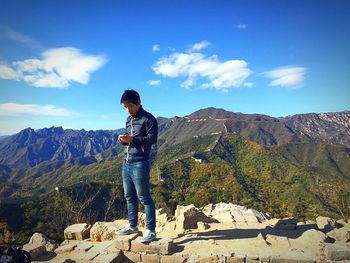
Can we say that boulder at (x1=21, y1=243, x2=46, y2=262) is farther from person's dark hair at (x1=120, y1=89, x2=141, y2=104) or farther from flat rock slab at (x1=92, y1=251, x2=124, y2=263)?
person's dark hair at (x1=120, y1=89, x2=141, y2=104)

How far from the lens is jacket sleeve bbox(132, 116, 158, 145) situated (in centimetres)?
550

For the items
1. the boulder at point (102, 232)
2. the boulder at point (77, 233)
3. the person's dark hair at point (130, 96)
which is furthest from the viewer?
the boulder at point (77, 233)

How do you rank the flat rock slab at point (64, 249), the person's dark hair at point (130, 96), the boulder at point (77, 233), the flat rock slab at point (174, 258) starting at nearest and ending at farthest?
the flat rock slab at point (174, 258) < the person's dark hair at point (130, 96) < the flat rock slab at point (64, 249) < the boulder at point (77, 233)

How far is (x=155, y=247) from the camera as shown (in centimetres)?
545

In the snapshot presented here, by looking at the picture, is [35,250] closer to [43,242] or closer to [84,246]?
[43,242]

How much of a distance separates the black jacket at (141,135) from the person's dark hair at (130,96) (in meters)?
0.22

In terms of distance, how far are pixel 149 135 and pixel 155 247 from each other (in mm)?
1984

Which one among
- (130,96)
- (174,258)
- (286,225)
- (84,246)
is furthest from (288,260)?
(84,246)

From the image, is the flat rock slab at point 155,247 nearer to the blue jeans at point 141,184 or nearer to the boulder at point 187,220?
the blue jeans at point 141,184

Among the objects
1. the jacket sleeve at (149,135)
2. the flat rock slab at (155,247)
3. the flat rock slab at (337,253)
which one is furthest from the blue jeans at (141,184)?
the flat rock slab at (337,253)

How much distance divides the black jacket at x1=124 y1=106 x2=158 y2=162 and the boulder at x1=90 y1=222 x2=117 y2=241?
2.12m

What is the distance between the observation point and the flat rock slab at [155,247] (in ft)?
17.8

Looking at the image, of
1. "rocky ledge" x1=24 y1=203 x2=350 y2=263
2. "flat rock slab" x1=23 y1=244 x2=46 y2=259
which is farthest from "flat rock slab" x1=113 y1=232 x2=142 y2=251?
"flat rock slab" x1=23 y1=244 x2=46 y2=259

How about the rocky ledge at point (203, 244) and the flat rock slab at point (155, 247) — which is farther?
the flat rock slab at point (155, 247)
